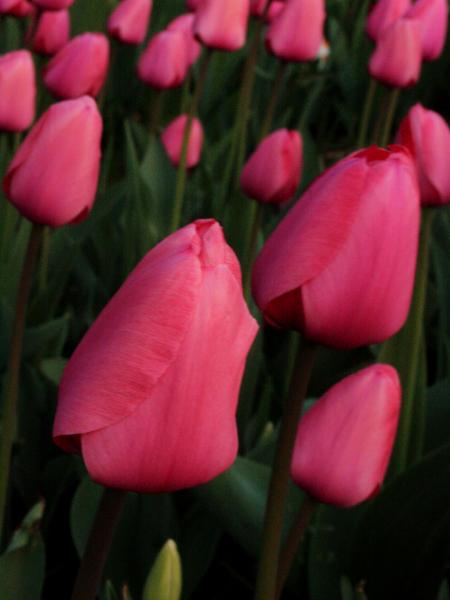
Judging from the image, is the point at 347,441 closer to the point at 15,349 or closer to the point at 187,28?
the point at 15,349

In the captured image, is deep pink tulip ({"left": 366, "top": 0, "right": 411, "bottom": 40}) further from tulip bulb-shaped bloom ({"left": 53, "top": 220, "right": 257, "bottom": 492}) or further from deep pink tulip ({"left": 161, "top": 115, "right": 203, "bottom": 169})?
tulip bulb-shaped bloom ({"left": 53, "top": 220, "right": 257, "bottom": 492})

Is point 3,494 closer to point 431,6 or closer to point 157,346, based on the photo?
point 157,346

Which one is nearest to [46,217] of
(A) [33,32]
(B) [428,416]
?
(B) [428,416]

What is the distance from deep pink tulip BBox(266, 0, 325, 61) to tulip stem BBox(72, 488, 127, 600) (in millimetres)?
1025

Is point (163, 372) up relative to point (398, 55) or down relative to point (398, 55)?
up

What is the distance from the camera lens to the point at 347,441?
1.80 ft

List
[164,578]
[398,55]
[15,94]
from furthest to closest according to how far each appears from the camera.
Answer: [398,55] → [15,94] → [164,578]

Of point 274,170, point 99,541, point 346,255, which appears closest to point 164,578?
point 99,541

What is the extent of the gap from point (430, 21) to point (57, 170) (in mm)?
852

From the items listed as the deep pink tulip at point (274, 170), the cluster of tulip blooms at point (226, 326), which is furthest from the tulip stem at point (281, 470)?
the deep pink tulip at point (274, 170)

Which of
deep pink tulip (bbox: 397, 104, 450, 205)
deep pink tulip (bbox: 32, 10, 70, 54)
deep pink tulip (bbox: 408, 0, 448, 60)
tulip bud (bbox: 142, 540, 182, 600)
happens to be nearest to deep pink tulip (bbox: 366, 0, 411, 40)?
deep pink tulip (bbox: 408, 0, 448, 60)

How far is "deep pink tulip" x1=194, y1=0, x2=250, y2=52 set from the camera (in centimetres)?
132

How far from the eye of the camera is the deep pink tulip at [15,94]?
106 centimetres

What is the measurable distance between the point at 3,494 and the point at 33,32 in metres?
0.79
